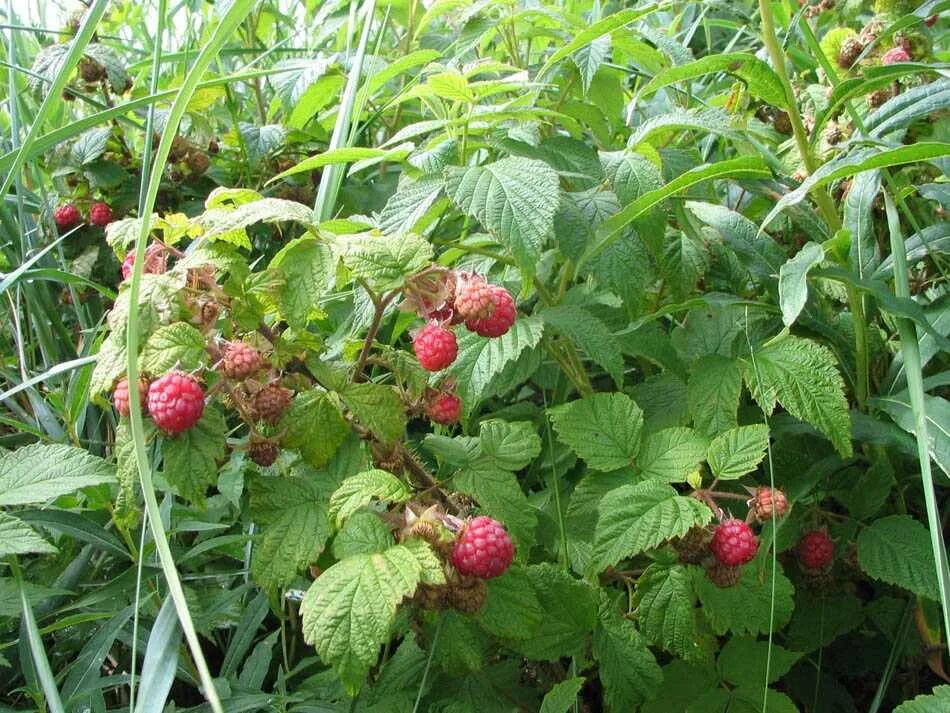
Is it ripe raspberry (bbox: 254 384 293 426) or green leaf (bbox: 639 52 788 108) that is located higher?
green leaf (bbox: 639 52 788 108)

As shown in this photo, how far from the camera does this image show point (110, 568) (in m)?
1.37

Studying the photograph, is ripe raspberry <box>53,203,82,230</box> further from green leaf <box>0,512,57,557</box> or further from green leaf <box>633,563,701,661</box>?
green leaf <box>633,563,701,661</box>

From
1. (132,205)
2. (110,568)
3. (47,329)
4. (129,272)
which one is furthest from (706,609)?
(132,205)

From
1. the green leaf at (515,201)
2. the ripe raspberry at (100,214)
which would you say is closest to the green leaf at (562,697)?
the green leaf at (515,201)

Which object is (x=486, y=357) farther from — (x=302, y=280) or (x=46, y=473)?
(x=46, y=473)

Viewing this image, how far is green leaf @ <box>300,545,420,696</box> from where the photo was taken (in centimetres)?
80

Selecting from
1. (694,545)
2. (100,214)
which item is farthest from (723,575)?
(100,214)

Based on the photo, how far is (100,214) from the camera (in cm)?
177

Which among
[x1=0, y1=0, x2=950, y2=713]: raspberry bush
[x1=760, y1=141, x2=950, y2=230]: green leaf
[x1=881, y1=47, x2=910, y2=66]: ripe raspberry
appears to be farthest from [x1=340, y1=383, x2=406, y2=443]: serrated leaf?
[x1=881, y1=47, x2=910, y2=66]: ripe raspberry

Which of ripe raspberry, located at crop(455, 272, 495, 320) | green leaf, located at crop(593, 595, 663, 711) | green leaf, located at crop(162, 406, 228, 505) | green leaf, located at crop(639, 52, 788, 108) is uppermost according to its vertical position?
green leaf, located at crop(639, 52, 788, 108)

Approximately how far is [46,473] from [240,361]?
0.31m

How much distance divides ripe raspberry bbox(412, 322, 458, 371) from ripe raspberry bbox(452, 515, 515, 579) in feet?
0.53

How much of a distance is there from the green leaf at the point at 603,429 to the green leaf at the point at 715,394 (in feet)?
0.24

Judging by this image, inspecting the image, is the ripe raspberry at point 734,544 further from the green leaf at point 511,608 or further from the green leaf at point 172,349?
the green leaf at point 172,349
